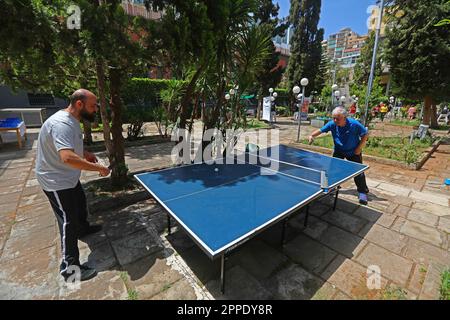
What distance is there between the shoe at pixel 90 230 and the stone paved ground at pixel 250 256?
3.5 inches

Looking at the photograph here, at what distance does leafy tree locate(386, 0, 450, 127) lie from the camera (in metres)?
8.83

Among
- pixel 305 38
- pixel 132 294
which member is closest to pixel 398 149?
pixel 132 294

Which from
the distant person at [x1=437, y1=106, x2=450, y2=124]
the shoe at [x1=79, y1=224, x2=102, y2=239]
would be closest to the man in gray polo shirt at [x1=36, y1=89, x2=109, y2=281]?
the shoe at [x1=79, y1=224, x2=102, y2=239]

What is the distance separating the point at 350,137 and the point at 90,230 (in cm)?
434

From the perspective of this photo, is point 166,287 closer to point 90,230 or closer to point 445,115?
point 90,230

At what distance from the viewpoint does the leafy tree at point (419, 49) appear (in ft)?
29.0

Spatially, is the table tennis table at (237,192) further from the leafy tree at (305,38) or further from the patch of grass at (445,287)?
the leafy tree at (305,38)

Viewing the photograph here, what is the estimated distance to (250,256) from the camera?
2.36 m

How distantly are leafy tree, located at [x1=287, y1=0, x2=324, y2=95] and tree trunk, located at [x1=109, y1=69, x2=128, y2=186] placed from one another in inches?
792

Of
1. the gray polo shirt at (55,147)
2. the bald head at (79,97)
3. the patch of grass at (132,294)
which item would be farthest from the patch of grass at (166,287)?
the bald head at (79,97)

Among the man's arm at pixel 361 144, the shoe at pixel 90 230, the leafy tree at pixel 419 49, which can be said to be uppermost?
the leafy tree at pixel 419 49

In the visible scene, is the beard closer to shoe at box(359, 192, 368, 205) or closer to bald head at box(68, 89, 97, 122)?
bald head at box(68, 89, 97, 122)
